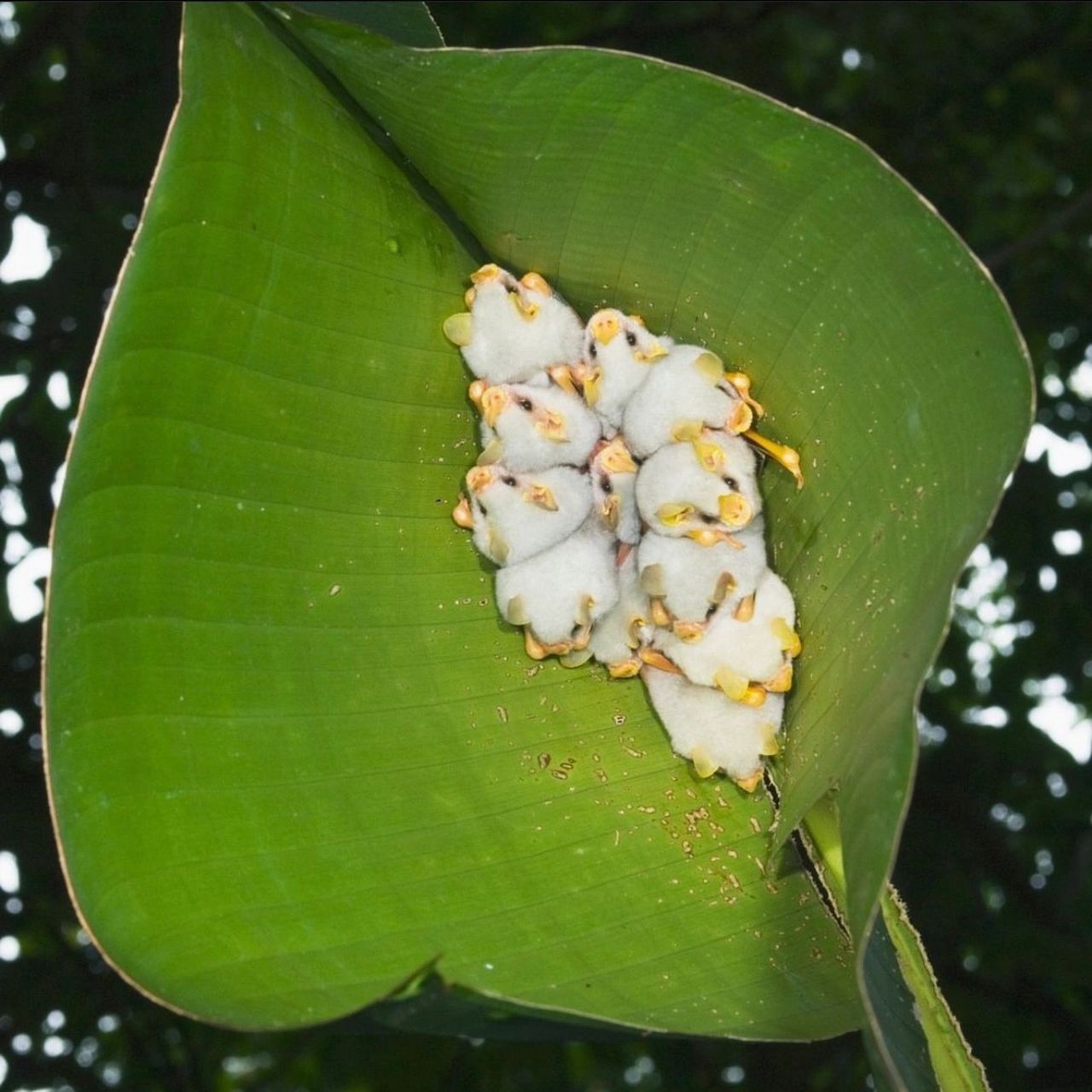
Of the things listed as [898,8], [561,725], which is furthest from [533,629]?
[898,8]

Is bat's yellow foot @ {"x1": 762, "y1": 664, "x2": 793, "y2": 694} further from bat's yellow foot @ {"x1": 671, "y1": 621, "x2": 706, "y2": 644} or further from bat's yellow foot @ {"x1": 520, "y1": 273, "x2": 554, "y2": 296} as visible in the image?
bat's yellow foot @ {"x1": 520, "y1": 273, "x2": 554, "y2": 296}

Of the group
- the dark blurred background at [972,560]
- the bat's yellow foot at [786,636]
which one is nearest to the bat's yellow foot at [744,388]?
Result: the bat's yellow foot at [786,636]

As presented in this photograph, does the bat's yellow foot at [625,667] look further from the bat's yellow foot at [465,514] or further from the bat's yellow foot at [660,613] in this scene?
the bat's yellow foot at [465,514]

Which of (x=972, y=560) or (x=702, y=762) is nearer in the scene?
(x=702, y=762)

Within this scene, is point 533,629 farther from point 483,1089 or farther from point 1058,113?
point 1058,113

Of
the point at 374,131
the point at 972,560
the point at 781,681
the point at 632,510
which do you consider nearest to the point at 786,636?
the point at 781,681

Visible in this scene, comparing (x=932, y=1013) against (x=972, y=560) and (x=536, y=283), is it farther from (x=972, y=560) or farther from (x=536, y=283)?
(x=972, y=560)

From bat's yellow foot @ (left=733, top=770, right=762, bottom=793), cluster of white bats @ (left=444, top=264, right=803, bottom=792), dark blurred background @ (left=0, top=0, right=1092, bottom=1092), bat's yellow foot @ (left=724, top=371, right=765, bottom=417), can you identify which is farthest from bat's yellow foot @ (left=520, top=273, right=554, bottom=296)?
dark blurred background @ (left=0, top=0, right=1092, bottom=1092)
